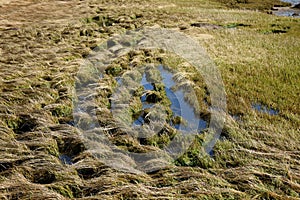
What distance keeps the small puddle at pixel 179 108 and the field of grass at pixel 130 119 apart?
32cm

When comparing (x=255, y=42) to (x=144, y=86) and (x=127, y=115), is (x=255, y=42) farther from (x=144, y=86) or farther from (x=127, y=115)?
(x=127, y=115)

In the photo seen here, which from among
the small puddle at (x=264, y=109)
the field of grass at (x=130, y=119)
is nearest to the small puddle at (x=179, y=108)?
the field of grass at (x=130, y=119)

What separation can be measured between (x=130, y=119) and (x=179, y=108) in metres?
1.60

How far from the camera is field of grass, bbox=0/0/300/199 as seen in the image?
5906mm

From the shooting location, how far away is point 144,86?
11172mm

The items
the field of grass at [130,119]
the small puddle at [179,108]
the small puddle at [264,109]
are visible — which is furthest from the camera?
the small puddle at [264,109]

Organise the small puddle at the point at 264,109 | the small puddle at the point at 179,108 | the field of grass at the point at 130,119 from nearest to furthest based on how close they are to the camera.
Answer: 1. the field of grass at the point at 130,119
2. the small puddle at the point at 179,108
3. the small puddle at the point at 264,109

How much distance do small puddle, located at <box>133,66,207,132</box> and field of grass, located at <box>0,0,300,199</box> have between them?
32cm

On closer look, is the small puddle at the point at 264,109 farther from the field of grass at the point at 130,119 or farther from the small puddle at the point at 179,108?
the small puddle at the point at 179,108

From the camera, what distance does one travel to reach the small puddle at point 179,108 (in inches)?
329

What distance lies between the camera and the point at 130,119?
28.9ft

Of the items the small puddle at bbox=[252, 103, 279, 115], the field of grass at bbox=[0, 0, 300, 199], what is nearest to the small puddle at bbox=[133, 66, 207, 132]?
the field of grass at bbox=[0, 0, 300, 199]

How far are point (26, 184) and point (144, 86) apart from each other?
600cm

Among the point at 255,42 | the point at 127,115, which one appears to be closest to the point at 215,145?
the point at 127,115
